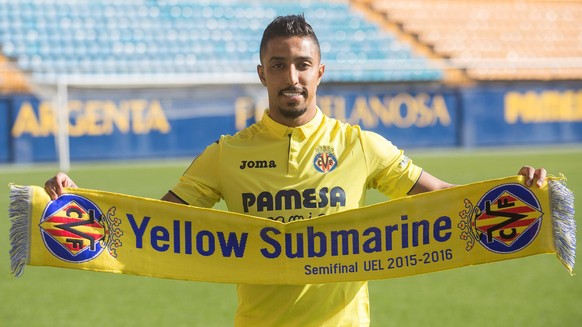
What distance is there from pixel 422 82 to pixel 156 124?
6.32 m

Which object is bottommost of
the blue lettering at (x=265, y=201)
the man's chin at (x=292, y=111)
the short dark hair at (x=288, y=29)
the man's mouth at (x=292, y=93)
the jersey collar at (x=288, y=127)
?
the blue lettering at (x=265, y=201)

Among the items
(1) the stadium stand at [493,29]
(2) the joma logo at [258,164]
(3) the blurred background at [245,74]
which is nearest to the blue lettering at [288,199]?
(2) the joma logo at [258,164]

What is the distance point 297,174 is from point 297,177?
1cm

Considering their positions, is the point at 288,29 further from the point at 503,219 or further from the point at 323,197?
the point at 503,219

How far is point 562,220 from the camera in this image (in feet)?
10.5

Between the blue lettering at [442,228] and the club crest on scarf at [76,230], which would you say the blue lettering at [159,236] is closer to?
the club crest on scarf at [76,230]

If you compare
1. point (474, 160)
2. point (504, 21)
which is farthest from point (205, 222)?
point (504, 21)

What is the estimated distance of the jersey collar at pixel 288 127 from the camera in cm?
315

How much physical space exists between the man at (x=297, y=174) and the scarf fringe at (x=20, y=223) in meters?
0.09

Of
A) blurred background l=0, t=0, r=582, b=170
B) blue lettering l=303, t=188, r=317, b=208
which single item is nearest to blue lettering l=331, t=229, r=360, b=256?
blue lettering l=303, t=188, r=317, b=208

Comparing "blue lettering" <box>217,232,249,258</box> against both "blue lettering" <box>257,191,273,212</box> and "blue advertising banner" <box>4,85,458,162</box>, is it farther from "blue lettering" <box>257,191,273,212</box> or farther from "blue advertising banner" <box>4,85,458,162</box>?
"blue advertising banner" <box>4,85,458,162</box>

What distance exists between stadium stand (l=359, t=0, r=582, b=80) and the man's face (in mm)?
20116

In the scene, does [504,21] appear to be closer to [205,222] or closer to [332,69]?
[332,69]

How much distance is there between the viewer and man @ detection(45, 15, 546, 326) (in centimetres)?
307
